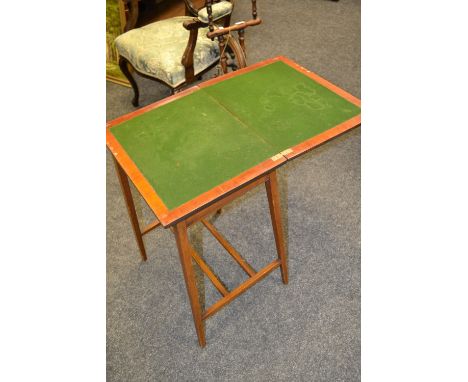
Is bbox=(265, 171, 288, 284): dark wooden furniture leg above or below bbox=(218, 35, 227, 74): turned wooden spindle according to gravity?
below

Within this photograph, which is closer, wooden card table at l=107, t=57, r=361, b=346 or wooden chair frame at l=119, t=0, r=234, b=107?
wooden card table at l=107, t=57, r=361, b=346

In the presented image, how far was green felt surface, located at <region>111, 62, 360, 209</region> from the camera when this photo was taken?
4.16 ft

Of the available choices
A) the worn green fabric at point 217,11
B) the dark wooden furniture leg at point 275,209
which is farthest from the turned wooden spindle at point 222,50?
the dark wooden furniture leg at point 275,209

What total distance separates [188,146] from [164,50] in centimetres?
118

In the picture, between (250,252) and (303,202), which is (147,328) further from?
(303,202)

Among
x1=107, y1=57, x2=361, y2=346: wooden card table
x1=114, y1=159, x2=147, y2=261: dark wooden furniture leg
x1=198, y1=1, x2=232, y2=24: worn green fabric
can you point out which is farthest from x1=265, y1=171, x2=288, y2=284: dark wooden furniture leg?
x1=198, y1=1, x2=232, y2=24: worn green fabric

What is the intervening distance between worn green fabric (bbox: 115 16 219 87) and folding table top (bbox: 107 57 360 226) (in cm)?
70

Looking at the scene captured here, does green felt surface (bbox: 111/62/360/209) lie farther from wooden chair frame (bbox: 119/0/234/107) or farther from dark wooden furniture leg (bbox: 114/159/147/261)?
wooden chair frame (bbox: 119/0/234/107)

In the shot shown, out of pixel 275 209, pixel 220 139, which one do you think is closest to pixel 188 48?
pixel 220 139

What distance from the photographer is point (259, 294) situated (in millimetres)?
1855

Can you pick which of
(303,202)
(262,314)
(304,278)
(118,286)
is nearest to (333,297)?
(304,278)

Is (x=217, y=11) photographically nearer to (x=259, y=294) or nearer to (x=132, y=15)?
(x=132, y=15)

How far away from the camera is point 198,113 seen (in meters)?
1.50

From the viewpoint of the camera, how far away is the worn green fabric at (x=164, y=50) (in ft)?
7.41
